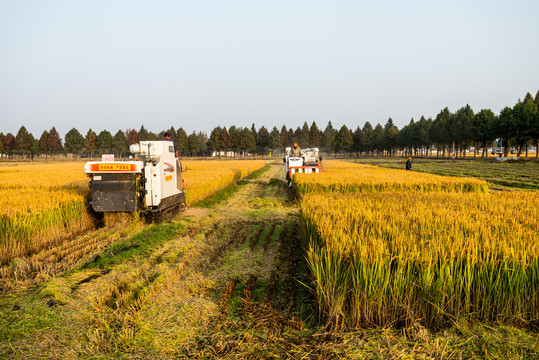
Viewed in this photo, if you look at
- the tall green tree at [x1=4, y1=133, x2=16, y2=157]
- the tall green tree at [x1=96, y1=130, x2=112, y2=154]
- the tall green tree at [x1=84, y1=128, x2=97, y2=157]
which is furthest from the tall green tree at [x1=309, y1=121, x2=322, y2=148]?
the tall green tree at [x1=4, y1=133, x2=16, y2=157]

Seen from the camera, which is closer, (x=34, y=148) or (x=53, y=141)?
(x=53, y=141)

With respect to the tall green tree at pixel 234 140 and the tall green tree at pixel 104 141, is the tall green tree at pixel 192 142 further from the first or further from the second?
the tall green tree at pixel 104 141

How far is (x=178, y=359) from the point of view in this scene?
3080mm

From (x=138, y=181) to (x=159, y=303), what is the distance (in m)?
4.96

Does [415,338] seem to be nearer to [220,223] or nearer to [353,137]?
[220,223]

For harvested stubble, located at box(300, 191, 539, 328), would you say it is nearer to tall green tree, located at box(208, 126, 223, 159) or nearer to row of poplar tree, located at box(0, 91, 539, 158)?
row of poplar tree, located at box(0, 91, 539, 158)

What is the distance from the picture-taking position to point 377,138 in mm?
110250

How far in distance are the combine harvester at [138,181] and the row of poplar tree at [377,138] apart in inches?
2597

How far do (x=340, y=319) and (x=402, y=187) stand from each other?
385 inches

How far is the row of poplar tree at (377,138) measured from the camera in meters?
56.7

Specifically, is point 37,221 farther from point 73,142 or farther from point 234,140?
point 73,142

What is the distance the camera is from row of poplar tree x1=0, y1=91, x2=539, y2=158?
56716mm

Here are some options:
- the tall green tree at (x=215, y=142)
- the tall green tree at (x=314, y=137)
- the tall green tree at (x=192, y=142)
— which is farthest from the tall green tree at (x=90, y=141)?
the tall green tree at (x=314, y=137)

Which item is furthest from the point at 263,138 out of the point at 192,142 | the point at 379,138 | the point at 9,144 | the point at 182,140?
the point at 9,144
